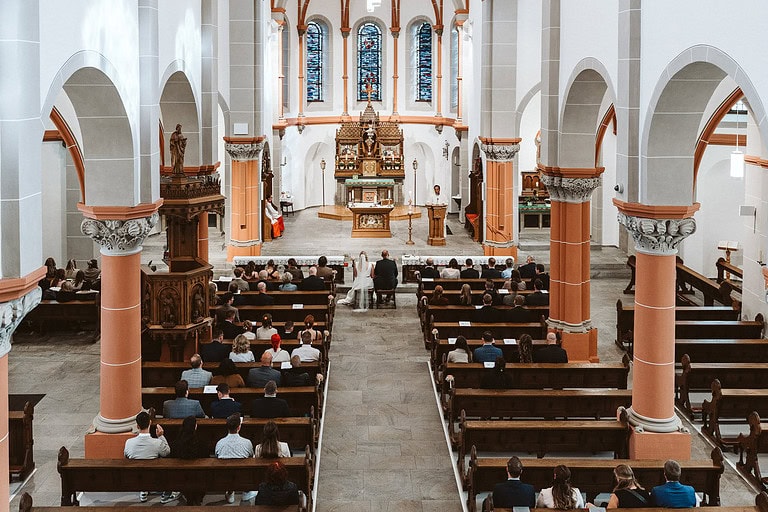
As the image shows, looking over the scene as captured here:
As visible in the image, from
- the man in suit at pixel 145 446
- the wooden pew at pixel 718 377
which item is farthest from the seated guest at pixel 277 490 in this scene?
the wooden pew at pixel 718 377

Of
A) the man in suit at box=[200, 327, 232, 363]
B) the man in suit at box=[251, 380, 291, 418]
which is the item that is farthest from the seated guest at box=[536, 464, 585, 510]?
the man in suit at box=[200, 327, 232, 363]

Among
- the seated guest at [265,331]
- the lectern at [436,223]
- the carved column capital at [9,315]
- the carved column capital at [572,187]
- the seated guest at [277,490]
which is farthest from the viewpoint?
the lectern at [436,223]

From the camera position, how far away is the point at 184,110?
54.4ft

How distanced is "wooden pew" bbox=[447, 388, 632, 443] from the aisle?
28.8 inches

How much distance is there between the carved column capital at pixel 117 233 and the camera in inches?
464

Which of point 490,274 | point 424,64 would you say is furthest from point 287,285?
point 424,64

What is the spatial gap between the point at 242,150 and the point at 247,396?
13.9 m

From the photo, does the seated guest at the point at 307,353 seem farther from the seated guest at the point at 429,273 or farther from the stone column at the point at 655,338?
the seated guest at the point at 429,273

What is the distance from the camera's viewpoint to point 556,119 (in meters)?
16.9

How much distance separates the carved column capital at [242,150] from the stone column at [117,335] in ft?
45.2

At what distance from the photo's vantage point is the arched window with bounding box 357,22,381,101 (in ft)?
133

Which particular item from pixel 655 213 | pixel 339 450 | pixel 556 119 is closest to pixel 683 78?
pixel 655 213

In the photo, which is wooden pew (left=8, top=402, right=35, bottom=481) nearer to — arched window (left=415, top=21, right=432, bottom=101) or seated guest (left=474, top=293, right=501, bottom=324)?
seated guest (left=474, top=293, right=501, bottom=324)

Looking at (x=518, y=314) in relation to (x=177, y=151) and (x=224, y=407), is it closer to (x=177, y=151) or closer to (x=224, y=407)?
(x=177, y=151)
